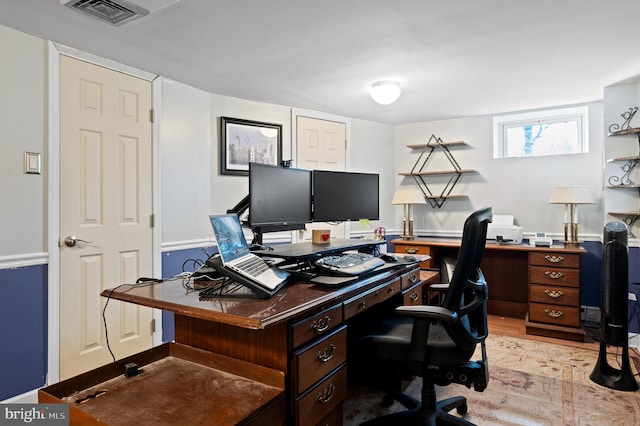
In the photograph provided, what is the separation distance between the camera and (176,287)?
5.03 ft

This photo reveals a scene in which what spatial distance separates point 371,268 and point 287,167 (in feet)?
2.21

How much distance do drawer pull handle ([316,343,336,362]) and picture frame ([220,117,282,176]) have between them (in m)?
2.41

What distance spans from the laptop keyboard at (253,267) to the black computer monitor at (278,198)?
10.5 inches

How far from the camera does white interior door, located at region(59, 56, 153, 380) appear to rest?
8.15 ft

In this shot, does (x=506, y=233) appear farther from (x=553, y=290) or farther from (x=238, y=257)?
(x=238, y=257)

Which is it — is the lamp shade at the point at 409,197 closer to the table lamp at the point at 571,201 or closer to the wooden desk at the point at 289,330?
the table lamp at the point at 571,201

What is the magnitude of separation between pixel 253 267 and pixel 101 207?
1820 mm

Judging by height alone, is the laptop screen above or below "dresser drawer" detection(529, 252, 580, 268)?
above

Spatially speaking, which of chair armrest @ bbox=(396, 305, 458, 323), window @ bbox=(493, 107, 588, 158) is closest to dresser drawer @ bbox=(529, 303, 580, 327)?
window @ bbox=(493, 107, 588, 158)

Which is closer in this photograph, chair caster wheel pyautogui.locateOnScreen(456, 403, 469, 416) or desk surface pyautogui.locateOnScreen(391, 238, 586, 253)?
chair caster wheel pyautogui.locateOnScreen(456, 403, 469, 416)

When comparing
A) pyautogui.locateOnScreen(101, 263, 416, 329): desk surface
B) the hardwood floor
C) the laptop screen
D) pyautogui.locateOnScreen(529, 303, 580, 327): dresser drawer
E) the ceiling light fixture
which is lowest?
the hardwood floor

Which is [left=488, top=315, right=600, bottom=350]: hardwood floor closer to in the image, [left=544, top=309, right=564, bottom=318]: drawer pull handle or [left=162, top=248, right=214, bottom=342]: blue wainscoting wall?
[left=544, top=309, right=564, bottom=318]: drawer pull handle

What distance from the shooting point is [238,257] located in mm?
1458

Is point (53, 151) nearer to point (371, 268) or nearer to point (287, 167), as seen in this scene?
point (287, 167)
